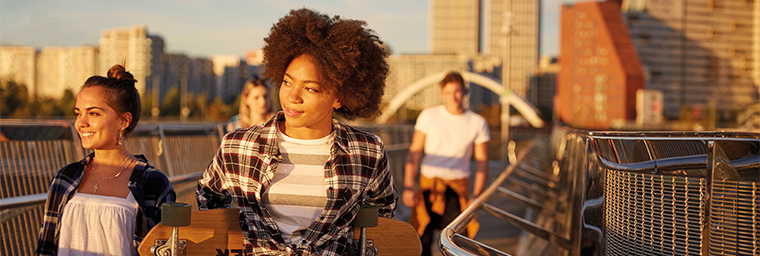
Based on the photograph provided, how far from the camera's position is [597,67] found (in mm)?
117875

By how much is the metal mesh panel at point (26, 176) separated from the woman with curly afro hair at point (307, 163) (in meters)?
2.05

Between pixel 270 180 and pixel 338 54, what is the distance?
484mm

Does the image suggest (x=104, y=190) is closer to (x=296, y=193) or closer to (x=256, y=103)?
(x=296, y=193)

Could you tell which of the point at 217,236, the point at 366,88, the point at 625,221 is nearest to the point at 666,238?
the point at 625,221

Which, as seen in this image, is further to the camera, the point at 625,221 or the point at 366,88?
the point at 366,88

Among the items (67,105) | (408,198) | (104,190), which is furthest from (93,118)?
(67,105)

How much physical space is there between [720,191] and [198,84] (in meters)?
150

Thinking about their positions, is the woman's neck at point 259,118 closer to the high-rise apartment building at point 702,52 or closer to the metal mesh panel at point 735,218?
the metal mesh panel at point 735,218

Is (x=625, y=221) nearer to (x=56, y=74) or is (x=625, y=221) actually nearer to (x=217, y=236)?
(x=217, y=236)

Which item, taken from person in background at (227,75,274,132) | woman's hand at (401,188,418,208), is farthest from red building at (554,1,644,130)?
person in background at (227,75,274,132)

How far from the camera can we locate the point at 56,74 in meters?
136

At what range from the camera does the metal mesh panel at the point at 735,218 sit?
186 centimetres

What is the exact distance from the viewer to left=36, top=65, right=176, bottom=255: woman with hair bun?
2.86 meters

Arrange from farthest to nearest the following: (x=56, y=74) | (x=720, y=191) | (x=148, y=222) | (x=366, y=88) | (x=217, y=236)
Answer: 1. (x=56, y=74)
2. (x=148, y=222)
3. (x=366, y=88)
4. (x=217, y=236)
5. (x=720, y=191)
